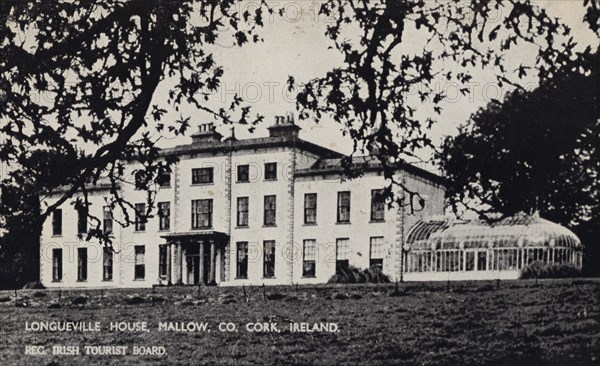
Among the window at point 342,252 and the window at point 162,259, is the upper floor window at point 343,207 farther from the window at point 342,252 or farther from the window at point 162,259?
the window at point 162,259

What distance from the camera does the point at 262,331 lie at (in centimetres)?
1159

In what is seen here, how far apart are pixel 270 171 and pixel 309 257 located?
281 centimetres

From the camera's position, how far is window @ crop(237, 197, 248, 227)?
25.1 metres

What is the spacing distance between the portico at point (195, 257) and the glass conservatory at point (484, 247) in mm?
5997

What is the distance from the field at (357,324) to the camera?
31.1 ft

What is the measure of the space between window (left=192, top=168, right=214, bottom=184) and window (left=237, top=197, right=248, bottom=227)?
129 cm

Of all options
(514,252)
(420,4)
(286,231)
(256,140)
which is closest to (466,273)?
(514,252)

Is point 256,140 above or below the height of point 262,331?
above

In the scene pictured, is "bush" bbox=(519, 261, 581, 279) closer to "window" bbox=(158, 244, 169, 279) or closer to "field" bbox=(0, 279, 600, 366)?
"field" bbox=(0, 279, 600, 366)

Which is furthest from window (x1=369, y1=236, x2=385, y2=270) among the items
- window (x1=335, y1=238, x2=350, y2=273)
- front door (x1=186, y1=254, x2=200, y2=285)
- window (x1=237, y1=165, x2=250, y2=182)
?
front door (x1=186, y1=254, x2=200, y2=285)

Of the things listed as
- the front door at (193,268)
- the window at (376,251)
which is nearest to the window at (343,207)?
the window at (376,251)

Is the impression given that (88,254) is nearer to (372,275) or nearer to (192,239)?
(192,239)

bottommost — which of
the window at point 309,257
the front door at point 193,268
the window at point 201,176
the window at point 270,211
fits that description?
the front door at point 193,268

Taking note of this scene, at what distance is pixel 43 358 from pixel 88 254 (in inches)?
706
